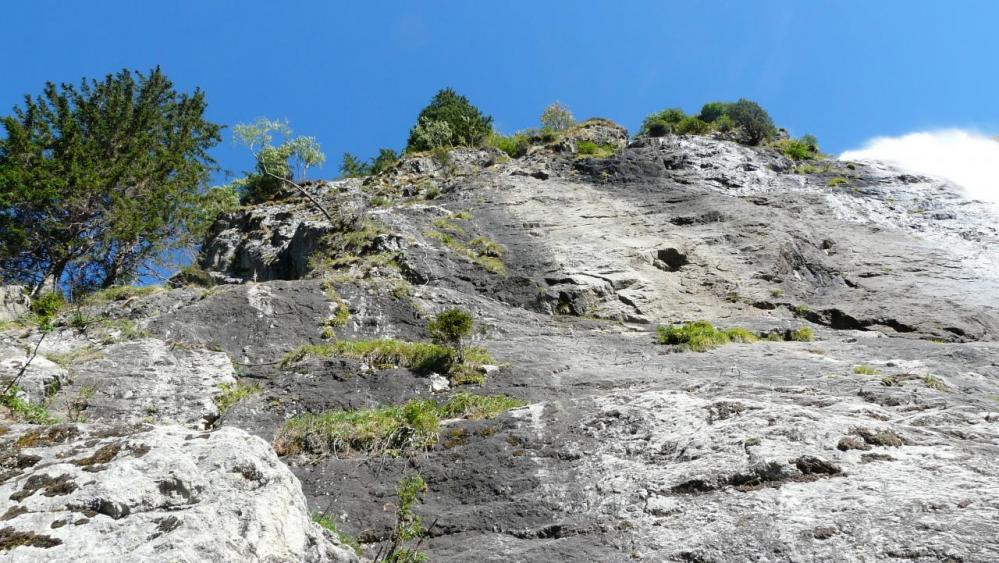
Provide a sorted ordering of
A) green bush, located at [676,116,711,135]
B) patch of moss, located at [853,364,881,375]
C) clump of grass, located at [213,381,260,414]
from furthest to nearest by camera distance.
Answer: green bush, located at [676,116,711,135]
clump of grass, located at [213,381,260,414]
patch of moss, located at [853,364,881,375]

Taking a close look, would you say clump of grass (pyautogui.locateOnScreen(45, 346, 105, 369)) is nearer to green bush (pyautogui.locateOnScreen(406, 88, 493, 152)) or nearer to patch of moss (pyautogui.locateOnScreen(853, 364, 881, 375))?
patch of moss (pyautogui.locateOnScreen(853, 364, 881, 375))

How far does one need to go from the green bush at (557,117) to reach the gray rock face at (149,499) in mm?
37450

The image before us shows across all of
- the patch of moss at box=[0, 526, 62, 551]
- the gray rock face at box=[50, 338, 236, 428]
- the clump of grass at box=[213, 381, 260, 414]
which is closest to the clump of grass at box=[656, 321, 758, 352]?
the clump of grass at box=[213, 381, 260, 414]

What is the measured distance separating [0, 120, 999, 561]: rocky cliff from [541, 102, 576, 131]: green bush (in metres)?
15.7

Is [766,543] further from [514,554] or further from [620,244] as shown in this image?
[620,244]

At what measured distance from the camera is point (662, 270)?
19.9 meters

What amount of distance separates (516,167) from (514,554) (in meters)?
24.0

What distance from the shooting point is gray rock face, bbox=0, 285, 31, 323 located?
13938 mm

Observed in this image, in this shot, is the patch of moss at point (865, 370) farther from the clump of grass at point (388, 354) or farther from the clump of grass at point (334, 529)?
the clump of grass at point (334, 529)

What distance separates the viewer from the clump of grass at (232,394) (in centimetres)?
1041

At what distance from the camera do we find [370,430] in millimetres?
9047

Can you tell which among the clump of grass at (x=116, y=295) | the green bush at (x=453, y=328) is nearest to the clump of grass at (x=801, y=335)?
the green bush at (x=453, y=328)

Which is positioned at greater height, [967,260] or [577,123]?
[577,123]

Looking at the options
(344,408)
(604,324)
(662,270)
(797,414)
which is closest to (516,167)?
(662,270)
